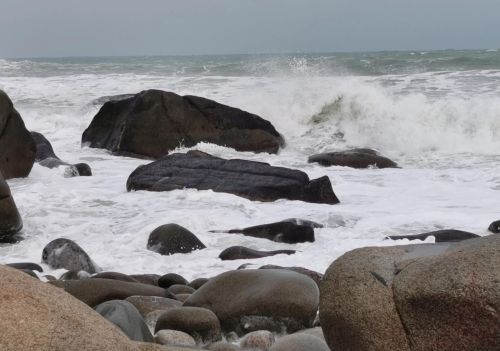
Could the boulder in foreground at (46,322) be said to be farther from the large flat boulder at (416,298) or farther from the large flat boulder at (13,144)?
the large flat boulder at (13,144)

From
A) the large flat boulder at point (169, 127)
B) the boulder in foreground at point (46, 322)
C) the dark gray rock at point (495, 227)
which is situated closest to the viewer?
the boulder in foreground at point (46, 322)

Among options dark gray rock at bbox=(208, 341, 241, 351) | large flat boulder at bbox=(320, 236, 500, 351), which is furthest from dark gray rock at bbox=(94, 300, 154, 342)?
large flat boulder at bbox=(320, 236, 500, 351)

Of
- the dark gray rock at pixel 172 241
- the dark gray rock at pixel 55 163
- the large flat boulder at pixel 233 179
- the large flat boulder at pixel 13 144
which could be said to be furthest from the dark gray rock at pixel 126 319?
A: the dark gray rock at pixel 55 163

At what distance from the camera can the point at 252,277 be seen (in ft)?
15.2

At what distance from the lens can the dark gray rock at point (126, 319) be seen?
3602 mm

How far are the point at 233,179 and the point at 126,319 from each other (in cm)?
559

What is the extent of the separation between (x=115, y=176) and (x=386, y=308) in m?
8.15

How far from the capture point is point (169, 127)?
1323 cm

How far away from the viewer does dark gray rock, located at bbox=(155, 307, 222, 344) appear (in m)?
4.20

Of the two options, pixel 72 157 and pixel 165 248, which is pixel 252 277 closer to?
pixel 165 248

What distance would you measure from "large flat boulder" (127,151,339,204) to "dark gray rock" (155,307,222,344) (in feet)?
15.1

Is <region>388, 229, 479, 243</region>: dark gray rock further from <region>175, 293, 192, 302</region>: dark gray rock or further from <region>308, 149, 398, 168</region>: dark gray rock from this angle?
<region>308, 149, 398, 168</region>: dark gray rock

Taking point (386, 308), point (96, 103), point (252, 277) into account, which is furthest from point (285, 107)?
point (386, 308)

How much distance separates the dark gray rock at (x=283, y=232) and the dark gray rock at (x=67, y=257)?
5.86ft
